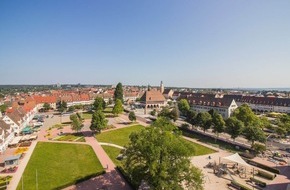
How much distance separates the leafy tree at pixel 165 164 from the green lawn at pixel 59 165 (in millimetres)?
12151

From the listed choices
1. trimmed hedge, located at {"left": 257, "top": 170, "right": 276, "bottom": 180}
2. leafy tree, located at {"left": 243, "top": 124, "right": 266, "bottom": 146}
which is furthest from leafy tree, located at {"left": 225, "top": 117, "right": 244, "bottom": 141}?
trimmed hedge, located at {"left": 257, "top": 170, "right": 276, "bottom": 180}

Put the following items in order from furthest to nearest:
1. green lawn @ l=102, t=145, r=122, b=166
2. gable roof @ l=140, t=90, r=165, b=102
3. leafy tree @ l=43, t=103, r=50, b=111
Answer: gable roof @ l=140, t=90, r=165, b=102, leafy tree @ l=43, t=103, r=50, b=111, green lawn @ l=102, t=145, r=122, b=166

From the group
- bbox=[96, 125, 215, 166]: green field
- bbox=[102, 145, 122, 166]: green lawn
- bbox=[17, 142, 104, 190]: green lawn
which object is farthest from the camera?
bbox=[96, 125, 215, 166]: green field

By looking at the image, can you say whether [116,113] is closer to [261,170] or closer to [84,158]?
[84,158]

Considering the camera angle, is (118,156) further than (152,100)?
No

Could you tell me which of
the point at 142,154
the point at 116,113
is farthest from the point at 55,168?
the point at 116,113

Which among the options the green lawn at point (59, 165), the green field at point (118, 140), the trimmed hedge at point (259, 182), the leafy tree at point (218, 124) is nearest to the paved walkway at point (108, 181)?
the green lawn at point (59, 165)

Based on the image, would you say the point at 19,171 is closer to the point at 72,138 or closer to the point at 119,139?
the point at 72,138

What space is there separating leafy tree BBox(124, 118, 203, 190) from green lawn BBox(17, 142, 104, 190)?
478 inches

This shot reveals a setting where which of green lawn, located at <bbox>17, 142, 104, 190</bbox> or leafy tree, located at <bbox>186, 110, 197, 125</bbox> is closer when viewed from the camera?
green lawn, located at <bbox>17, 142, 104, 190</bbox>

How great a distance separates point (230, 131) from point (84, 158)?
33749mm

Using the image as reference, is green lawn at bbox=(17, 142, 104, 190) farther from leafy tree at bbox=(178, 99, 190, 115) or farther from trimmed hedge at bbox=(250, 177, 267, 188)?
leafy tree at bbox=(178, 99, 190, 115)

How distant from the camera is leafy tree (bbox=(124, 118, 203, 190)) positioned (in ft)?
74.6

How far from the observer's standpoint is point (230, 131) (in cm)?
5025
